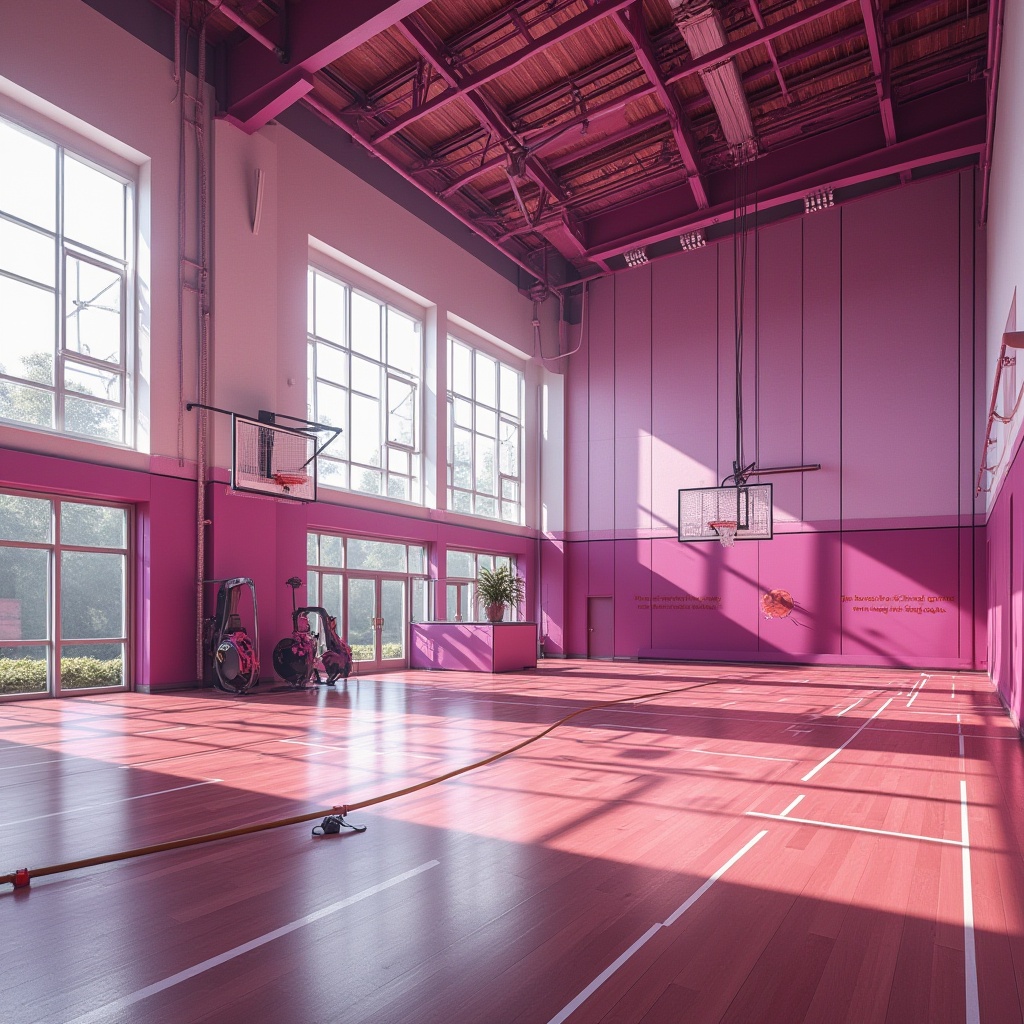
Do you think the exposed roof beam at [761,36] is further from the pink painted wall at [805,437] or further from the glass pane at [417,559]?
the glass pane at [417,559]

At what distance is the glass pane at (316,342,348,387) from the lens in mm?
15595

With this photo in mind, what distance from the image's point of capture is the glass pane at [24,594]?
34.8 feet

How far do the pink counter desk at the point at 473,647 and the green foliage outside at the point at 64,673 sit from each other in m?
6.55

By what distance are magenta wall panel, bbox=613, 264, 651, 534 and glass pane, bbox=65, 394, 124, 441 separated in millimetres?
12213

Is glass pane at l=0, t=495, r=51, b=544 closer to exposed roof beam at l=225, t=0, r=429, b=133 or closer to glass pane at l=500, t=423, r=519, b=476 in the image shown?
exposed roof beam at l=225, t=0, r=429, b=133

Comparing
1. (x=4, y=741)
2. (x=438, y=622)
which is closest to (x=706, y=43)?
(x=438, y=622)

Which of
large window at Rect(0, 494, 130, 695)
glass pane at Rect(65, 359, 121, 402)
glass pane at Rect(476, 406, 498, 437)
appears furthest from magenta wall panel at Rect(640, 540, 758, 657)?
glass pane at Rect(65, 359, 121, 402)

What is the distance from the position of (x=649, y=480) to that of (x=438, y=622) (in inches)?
263

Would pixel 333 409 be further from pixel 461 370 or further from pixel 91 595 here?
pixel 91 595

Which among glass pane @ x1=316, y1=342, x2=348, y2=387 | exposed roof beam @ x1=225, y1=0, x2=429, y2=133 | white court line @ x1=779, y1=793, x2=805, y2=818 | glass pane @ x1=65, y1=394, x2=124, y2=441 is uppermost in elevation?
exposed roof beam @ x1=225, y1=0, x2=429, y2=133

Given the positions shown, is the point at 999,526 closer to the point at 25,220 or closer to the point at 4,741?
the point at 4,741

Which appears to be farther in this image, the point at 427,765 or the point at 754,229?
the point at 754,229

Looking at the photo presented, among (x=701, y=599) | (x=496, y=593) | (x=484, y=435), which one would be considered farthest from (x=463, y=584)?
(x=701, y=599)

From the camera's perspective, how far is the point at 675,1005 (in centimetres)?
267
